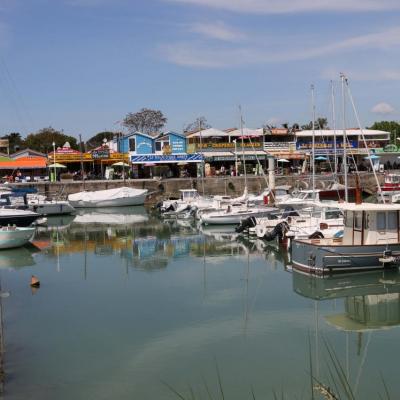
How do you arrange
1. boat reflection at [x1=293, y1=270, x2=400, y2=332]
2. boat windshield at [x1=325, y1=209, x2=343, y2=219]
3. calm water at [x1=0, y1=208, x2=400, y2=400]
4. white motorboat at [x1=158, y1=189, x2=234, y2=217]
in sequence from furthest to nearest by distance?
1. white motorboat at [x1=158, y1=189, x2=234, y2=217]
2. boat windshield at [x1=325, y1=209, x2=343, y2=219]
3. boat reflection at [x1=293, y1=270, x2=400, y2=332]
4. calm water at [x1=0, y1=208, x2=400, y2=400]

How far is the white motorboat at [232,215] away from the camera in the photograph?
42938mm

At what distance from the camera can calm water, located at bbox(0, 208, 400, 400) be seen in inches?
568

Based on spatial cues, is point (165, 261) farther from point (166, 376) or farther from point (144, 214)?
point (144, 214)

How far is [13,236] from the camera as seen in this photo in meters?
32.7

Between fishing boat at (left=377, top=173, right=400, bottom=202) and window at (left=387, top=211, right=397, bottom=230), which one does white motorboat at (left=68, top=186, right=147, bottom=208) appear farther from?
window at (left=387, top=211, right=397, bottom=230)

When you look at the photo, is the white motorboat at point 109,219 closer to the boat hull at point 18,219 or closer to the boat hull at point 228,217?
the boat hull at point 228,217

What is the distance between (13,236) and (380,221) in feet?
62.4

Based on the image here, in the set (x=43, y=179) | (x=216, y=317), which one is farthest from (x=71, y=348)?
(x=43, y=179)

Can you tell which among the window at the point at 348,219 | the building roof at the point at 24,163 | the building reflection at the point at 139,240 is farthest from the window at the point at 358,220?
the building roof at the point at 24,163

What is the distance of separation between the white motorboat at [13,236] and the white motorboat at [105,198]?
91.1ft

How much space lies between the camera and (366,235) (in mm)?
24375

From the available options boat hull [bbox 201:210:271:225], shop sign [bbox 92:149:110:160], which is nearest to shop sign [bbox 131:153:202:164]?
shop sign [bbox 92:149:110:160]

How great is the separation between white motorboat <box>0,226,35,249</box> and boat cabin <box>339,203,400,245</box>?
57.3ft

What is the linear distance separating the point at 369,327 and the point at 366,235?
6256 millimetres
